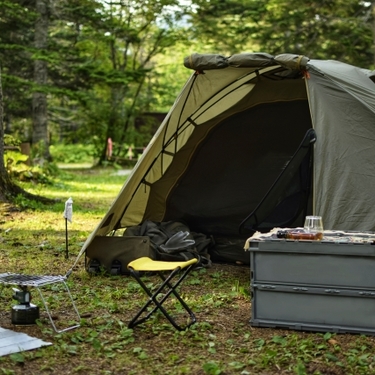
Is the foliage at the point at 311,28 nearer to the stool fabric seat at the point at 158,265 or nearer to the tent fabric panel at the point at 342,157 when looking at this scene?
the tent fabric panel at the point at 342,157

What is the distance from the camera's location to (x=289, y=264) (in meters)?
4.36

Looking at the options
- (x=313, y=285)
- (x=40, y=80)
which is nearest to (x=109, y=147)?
(x=40, y=80)

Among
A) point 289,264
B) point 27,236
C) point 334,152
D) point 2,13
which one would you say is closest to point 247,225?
point 334,152

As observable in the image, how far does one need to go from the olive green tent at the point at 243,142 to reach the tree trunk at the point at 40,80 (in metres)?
10.5

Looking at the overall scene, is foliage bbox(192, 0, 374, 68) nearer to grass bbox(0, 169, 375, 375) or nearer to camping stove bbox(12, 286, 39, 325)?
grass bbox(0, 169, 375, 375)

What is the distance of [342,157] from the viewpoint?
16.7ft

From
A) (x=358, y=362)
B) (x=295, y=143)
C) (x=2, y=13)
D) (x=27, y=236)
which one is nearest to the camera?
(x=358, y=362)

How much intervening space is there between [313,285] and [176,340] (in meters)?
0.91

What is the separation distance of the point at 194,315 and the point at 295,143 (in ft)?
9.52

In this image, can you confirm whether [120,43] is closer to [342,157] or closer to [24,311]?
[342,157]

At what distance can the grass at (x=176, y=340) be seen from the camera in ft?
12.2

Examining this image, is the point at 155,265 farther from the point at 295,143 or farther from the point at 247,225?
the point at 295,143

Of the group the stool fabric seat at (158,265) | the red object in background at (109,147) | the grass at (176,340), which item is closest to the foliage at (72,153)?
the red object in background at (109,147)

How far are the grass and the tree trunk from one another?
11907 mm
